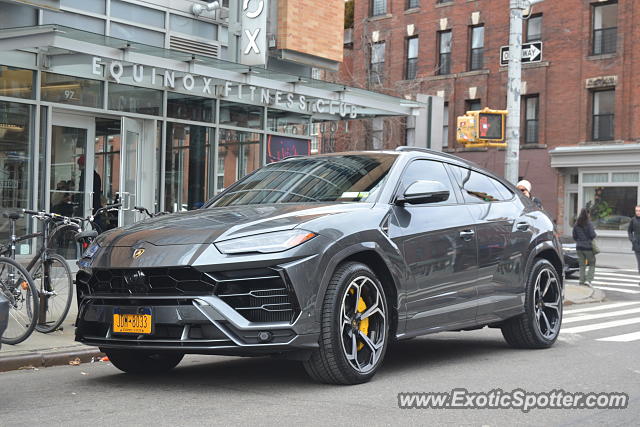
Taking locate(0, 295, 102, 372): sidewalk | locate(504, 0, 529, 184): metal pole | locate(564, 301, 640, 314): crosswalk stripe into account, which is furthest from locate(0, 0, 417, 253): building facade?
locate(564, 301, 640, 314): crosswalk stripe

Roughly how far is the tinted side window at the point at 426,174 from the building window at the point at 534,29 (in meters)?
32.4

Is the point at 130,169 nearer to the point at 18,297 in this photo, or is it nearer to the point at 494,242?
the point at 18,297

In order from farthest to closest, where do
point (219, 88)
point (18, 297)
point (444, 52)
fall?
point (444, 52)
point (219, 88)
point (18, 297)

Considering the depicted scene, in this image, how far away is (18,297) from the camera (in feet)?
27.1

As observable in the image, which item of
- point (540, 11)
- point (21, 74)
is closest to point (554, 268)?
point (21, 74)

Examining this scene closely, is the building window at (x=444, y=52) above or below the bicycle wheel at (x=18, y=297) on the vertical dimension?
above

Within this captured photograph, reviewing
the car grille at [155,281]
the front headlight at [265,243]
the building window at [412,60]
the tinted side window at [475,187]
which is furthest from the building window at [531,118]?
the car grille at [155,281]

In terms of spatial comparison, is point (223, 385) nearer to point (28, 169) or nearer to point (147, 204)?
point (28, 169)

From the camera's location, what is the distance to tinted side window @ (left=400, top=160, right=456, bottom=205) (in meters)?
7.27

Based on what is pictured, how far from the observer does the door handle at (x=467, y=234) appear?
7387mm

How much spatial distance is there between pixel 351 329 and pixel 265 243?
2.97 ft

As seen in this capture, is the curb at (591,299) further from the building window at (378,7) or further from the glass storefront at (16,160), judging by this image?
the building window at (378,7)

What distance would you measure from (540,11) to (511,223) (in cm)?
3200

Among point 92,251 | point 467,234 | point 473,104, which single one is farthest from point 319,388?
point 473,104
